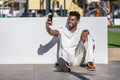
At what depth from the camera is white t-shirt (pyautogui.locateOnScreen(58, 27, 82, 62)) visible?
33.7 feet

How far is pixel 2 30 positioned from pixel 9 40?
0.31m

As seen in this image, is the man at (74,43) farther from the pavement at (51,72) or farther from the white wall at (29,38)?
the white wall at (29,38)

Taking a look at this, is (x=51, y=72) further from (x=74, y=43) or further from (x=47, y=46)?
(x=47, y=46)

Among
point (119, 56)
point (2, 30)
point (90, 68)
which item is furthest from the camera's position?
point (119, 56)

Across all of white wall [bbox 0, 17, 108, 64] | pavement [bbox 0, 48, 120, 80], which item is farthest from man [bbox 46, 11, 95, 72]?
white wall [bbox 0, 17, 108, 64]

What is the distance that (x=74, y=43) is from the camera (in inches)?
410

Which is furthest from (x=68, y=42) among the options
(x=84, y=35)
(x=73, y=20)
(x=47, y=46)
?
(x=47, y=46)

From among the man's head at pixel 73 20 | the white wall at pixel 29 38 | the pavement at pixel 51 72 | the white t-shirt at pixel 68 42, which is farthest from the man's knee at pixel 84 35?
the pavement at pixel 51 72

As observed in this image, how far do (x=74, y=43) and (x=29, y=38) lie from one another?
120cm

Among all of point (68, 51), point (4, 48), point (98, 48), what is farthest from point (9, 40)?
point (98, 48)

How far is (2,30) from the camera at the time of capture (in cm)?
1077

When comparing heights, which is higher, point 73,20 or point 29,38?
point 73,20

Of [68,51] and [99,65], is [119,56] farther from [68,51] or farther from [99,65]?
[68,51]

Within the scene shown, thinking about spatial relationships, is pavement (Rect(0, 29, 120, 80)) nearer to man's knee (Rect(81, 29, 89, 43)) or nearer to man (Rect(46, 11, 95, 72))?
man (Rect(46, 11, 95, 72))
